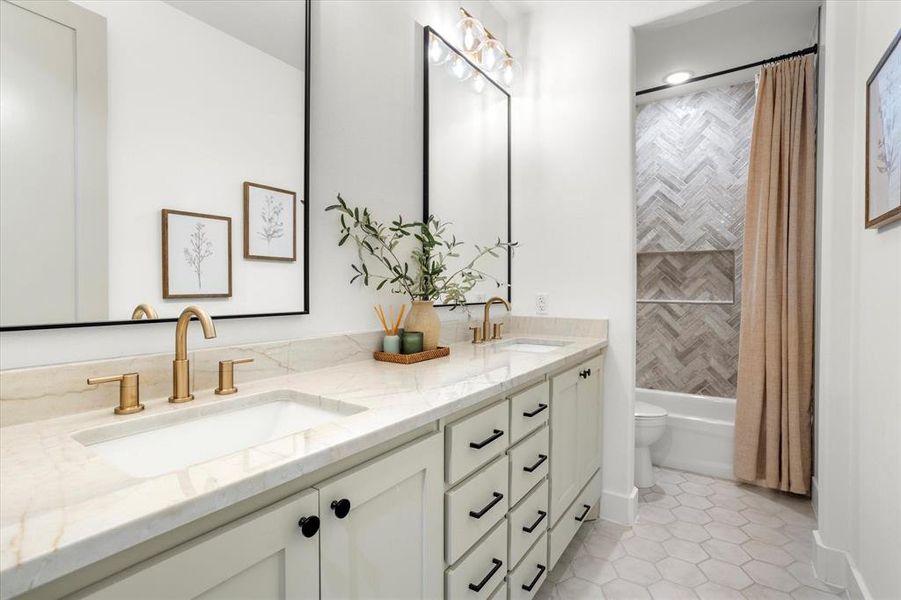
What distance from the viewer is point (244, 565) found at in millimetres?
630

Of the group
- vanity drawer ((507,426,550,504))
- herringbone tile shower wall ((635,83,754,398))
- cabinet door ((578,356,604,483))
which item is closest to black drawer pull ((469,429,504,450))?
vanity drawer ((507,426,550,504))

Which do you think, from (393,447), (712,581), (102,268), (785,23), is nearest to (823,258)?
(712,581)

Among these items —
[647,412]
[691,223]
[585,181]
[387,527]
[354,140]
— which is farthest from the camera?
[691,223]

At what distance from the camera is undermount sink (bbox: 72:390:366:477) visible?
0.84 m

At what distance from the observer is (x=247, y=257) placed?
1229 mm

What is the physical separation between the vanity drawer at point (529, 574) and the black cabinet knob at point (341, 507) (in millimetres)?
814

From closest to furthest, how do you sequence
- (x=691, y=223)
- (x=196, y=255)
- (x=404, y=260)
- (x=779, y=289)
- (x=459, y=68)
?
(x=196, y=255), (x=404, y=260), (x=459, y=68), (x=779, y=289), (x=691, y=223)

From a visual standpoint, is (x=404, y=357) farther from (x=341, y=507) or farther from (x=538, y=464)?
(x=341, y=507)

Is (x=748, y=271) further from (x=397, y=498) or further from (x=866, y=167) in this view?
(x=397, y=498)

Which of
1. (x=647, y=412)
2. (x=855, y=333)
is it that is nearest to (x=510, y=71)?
(x=855, y=333)

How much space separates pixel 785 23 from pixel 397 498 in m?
3.08

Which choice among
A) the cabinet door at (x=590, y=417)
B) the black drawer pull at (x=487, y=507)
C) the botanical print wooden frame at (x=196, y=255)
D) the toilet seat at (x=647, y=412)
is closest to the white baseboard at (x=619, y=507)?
the cabinet door at (x=590, y=417)

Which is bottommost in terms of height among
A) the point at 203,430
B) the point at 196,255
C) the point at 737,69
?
the point at 203,430

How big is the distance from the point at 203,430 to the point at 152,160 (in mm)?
611
